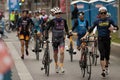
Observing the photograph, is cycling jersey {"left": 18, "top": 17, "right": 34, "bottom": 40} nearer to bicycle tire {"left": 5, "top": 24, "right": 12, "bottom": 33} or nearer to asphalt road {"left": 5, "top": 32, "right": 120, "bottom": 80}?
asphalt road {"left": 5, "top": 32, "right": 120, "bottom": 80}

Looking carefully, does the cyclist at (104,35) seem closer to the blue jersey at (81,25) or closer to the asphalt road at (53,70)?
the asphalt road at (53,70)

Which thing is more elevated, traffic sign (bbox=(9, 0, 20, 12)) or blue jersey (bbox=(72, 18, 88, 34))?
blue jersey (bbox=(72, 18, 88, 34))

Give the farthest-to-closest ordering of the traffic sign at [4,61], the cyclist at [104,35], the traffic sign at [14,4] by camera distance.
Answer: the traffic sign at [14,4], the cyclist at [104,35], the traffic sign at [4,61]

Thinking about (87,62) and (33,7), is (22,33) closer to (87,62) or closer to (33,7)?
(87,62)

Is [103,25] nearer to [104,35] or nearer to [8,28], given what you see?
[104,35]

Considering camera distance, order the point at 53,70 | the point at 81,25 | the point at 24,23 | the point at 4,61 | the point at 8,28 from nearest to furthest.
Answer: the point at 4,61
the point at 53,70
the point at 81,25
the point at 24,23
the point at 8,28

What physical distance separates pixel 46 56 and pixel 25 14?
419 cm

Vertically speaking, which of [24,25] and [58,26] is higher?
[58,26]

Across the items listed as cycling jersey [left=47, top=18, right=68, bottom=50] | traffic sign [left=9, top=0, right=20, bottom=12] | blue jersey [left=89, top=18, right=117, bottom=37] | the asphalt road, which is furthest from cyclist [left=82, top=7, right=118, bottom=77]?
traffic sign [left=9, top=0, right=20, bottom=12]

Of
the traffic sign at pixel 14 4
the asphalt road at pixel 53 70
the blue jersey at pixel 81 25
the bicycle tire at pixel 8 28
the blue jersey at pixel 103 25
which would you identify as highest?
the blue jersey at pixel 103 25

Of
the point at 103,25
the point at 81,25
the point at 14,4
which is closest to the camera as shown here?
the point at 103,25

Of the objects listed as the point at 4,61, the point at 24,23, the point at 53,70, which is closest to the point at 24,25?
the point at 24,23

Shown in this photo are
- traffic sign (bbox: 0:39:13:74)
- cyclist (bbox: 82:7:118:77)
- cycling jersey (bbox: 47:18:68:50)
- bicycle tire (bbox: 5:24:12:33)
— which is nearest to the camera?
traffic sign (bbox: 0:39:13:74)

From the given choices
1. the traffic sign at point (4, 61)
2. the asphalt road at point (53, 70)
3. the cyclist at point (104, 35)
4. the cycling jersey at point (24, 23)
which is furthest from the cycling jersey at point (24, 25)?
the traffic sign at point (4, 61)
